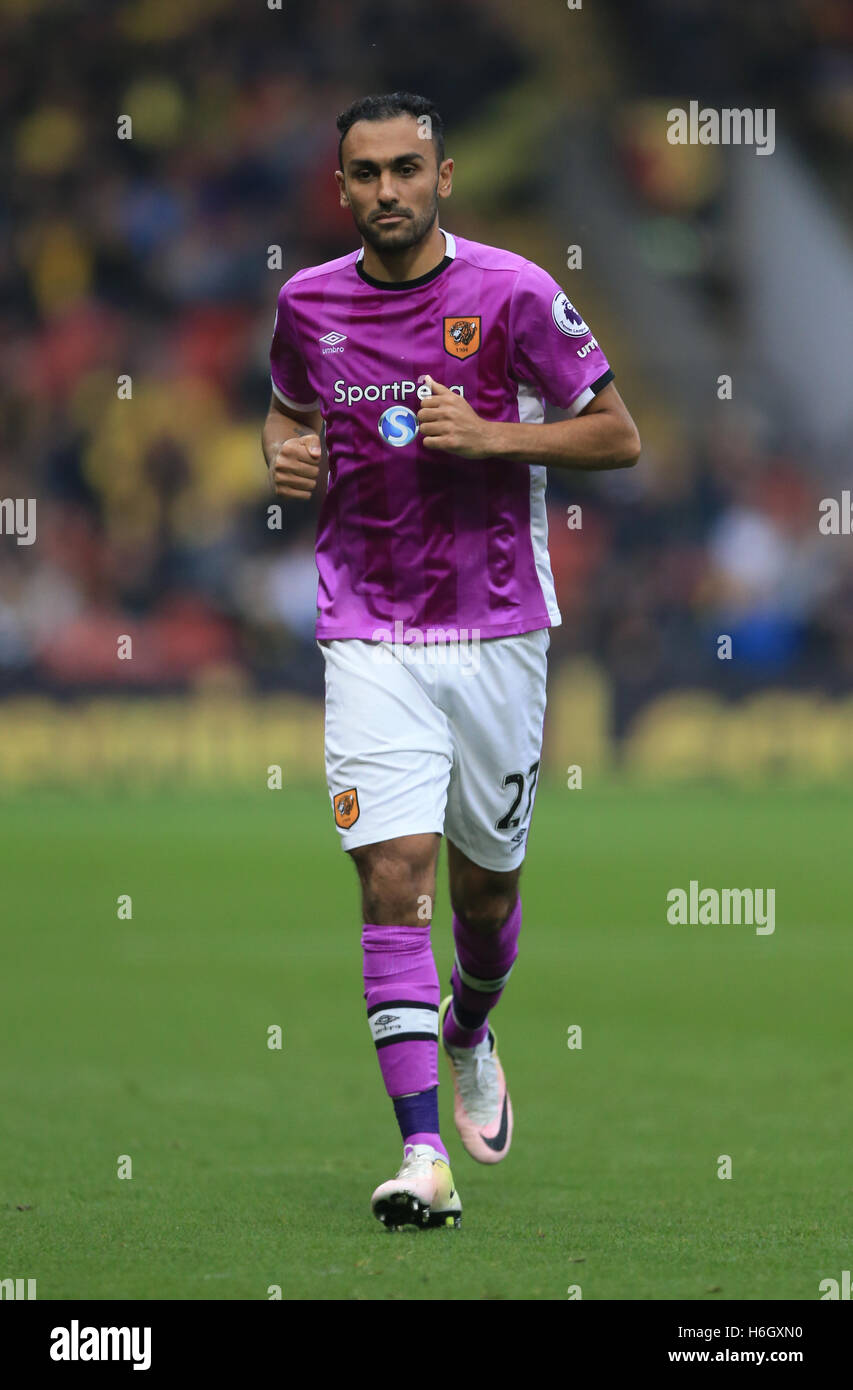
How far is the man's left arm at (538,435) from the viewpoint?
4.91 meters

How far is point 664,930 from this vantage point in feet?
35.0

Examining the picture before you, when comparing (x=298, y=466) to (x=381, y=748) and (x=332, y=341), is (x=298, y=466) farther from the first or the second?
(x=381, y=748)

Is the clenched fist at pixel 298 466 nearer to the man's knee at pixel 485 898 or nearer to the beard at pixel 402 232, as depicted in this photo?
the beard at pixel 402 232

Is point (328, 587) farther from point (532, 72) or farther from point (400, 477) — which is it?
point (532, 72)

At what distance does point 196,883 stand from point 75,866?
3.28ft

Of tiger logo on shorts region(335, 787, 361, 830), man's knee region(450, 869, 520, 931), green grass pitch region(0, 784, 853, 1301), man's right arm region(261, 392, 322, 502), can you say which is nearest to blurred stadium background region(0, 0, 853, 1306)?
green grass pitch region(0, 784, 853, 1301)

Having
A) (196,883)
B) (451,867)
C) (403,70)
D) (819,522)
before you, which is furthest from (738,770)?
(451,867)

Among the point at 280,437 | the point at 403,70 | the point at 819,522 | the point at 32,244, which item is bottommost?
the point at 280,437

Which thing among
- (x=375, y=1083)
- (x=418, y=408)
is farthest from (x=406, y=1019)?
(x=375, y=1083)

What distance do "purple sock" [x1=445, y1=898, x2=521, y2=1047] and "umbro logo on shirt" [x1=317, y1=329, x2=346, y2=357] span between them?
5.15ft

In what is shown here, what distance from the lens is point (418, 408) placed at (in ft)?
16.7

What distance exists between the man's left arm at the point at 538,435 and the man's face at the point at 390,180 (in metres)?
0.37

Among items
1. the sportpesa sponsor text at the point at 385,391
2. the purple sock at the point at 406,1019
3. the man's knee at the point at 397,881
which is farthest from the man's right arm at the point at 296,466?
the purple sock at the point at 406,1019

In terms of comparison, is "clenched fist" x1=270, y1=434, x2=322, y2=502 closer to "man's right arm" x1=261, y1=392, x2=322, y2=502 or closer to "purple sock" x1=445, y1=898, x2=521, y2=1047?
"man's right arm" x1=261, y1=392, x2=322, y2=502
